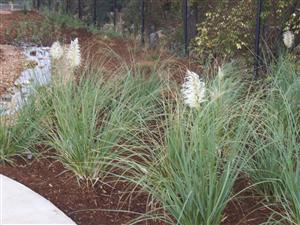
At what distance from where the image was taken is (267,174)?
3754mm

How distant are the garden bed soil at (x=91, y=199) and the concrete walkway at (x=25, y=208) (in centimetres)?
10

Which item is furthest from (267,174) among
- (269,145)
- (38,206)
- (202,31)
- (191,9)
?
(191,9)

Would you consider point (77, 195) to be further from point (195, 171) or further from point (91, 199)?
point (195, 171)

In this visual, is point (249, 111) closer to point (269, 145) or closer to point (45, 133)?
point (269, 145)

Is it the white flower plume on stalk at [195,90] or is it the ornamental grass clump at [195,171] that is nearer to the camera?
the ornamental grass clump at [195,171]

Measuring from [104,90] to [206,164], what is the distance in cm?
165

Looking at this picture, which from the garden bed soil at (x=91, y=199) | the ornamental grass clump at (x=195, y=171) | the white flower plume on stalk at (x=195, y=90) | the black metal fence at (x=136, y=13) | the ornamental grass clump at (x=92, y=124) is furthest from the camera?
the black metal fence at (x=136, y=13)

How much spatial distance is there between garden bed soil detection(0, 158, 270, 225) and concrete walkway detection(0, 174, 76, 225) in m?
0.10

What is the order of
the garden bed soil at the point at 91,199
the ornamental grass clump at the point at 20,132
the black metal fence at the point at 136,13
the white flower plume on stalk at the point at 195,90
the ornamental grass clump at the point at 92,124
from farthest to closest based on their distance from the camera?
the black metal fence at the point at 136,13
the ornamental grass clump at the point at 20,132
the ornamental grass clump at the point at 92,124
the garden bed soil at the point at 91,199
the white flower plume on stalk at the point at 195,90

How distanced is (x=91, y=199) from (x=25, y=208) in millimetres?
433

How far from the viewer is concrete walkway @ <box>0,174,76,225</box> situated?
11.7ft

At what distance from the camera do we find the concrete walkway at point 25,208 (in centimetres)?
356

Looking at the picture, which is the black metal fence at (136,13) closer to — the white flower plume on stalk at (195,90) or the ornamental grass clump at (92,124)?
the ornamental grass clump at (92,124)

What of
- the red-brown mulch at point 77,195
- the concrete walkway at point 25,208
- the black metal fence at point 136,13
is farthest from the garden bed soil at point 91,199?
the black metal fence at point 136,13
